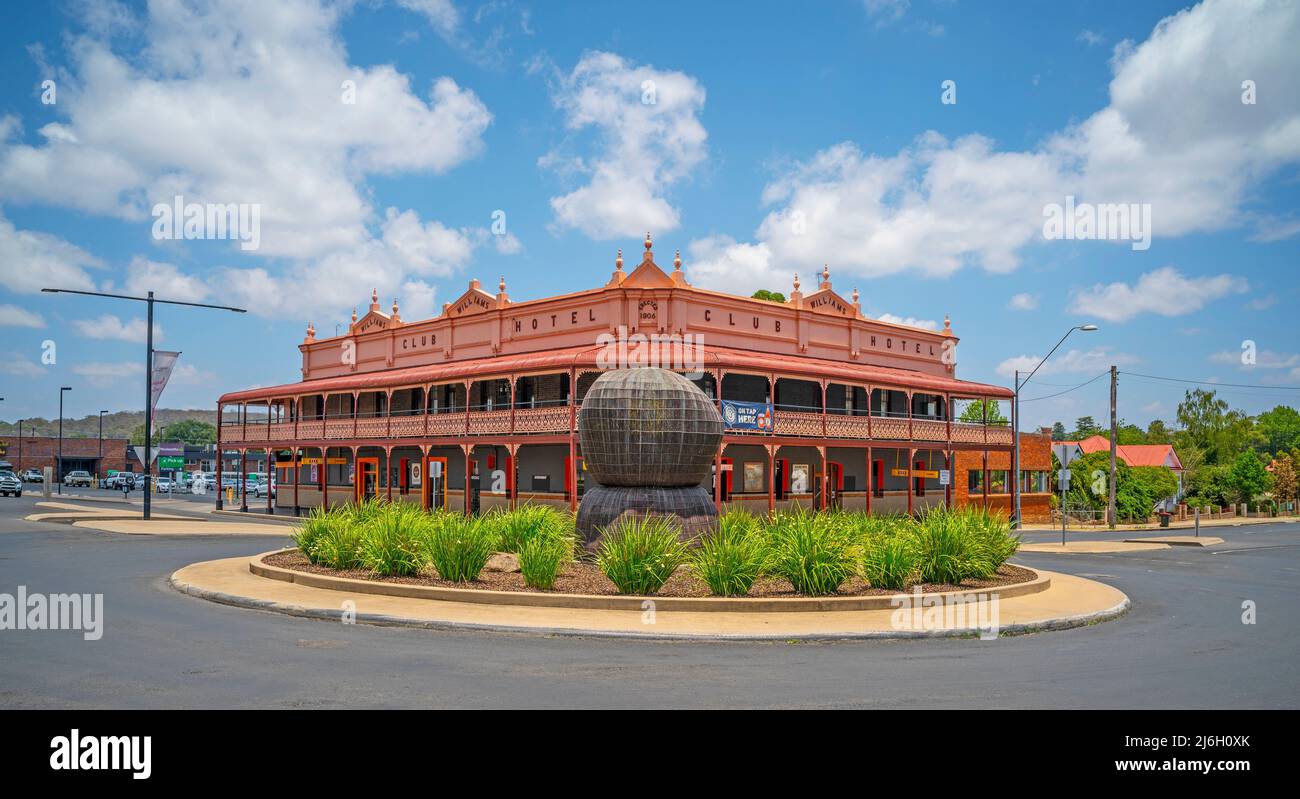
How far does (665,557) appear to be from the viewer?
14539mm

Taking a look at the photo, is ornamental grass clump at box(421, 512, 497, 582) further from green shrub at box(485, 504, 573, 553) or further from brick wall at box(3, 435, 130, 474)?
brick wall at box(3, 435, 130, 474)

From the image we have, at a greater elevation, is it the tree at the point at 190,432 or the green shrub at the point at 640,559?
the tree at the point at 190,432

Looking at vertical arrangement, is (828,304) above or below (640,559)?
above

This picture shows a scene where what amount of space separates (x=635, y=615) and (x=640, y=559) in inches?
43.9

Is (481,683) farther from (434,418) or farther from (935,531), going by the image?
(434,418)

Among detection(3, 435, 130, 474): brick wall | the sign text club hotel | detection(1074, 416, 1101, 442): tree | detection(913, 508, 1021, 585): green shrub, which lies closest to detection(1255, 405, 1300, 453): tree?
detection(1074, 416, 1101, 442): tree

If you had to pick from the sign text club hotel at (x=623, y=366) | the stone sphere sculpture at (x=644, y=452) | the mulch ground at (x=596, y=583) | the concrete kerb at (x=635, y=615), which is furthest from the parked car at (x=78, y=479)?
the stone sphere sculpture at (x=644, y=452)

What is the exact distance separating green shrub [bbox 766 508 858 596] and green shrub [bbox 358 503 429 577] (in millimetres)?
5958

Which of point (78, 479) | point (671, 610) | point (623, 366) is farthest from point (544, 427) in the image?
point (78, 479)

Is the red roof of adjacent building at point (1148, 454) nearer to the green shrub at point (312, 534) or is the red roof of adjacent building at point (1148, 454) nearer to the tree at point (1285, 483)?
the tree at point (1285, 483)

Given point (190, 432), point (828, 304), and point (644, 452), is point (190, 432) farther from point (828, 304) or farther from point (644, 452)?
point (644, 452)

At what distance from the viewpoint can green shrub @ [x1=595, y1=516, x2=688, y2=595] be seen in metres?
14.2

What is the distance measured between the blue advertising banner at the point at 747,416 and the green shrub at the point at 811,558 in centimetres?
1389

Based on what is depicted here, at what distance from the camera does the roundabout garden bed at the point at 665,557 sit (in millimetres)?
14484
